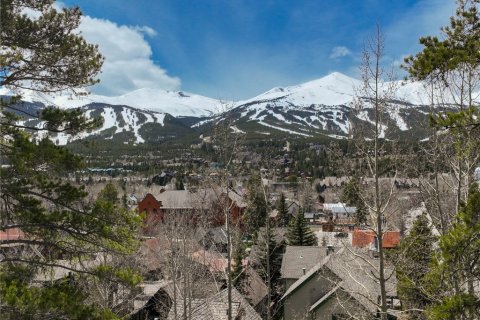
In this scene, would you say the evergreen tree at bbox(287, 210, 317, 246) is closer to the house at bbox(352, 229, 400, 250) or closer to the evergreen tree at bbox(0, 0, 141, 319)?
the house at bbox(352, 229, 400, 250)

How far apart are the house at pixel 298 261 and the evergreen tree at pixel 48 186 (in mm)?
21255

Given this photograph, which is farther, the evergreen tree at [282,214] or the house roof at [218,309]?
the evergreen tree at [282,214]

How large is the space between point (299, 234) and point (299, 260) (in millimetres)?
10120

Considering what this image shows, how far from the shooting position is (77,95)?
866cm

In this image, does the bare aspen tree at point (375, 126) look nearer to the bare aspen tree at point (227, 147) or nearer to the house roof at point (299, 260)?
the bare aspen tree at point (227, 147)

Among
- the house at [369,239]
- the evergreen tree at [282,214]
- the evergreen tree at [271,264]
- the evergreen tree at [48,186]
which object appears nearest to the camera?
the evergreen tree at [48,186]

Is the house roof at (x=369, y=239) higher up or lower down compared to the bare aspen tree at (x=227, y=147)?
lower down

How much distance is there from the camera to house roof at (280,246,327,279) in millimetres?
28547

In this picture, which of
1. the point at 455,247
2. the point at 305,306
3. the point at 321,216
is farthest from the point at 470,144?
the point at 321,216

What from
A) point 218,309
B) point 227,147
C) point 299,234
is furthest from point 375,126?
point 299,234

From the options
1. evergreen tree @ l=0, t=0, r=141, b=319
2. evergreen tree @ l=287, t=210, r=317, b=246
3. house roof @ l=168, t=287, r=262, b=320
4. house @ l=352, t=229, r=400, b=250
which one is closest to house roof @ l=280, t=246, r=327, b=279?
house roof @ l=168, t=287, r=262, b=320

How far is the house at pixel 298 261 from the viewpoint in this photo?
2834cm

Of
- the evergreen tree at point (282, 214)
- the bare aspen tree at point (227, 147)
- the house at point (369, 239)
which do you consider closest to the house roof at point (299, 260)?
the house at point (369, 239)

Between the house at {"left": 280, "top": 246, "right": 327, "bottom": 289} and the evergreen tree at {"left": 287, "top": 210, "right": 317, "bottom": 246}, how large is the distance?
786 cm
